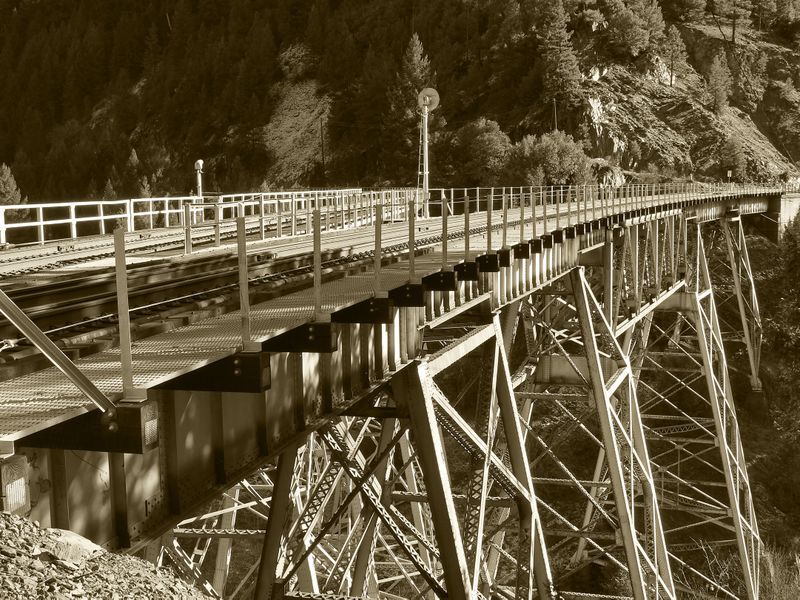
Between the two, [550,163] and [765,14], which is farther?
[765,14]

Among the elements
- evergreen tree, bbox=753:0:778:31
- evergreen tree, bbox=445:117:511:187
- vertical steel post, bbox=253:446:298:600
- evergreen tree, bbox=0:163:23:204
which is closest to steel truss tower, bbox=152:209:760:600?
vertical steel post, bbox=253:446:298:600

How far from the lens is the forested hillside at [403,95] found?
64100 millimetres

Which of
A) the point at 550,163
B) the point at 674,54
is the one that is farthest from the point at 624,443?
the point at 674,54

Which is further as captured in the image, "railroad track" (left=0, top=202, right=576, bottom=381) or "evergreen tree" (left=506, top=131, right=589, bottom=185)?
"evergreen tree" (left=506, top=131, right=589, bottom=185)

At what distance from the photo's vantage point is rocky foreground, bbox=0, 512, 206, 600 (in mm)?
4066

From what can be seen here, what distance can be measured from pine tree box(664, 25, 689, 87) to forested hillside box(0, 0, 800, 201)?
0.17 m

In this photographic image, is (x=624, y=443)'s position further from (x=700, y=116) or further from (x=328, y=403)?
(x=700, y=116)

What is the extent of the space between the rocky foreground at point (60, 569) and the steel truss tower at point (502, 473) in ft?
9.24

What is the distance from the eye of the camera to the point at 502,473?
1158 centimetres

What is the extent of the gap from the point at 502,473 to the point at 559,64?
192ft

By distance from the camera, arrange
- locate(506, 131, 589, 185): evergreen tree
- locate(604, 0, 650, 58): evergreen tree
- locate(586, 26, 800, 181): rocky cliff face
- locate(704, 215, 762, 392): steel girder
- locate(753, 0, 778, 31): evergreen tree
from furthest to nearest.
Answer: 1. locate(753, 0, 778, 31): evergreen tree
2. locate(604, 0, 650, 58): evergreen tree
3. locate(586, 26, 800, 181): rocky cliff face
4. locate(506, 131, 589, 185): evergreen tree
5. locate(704, 215, 762, 392): steel girder

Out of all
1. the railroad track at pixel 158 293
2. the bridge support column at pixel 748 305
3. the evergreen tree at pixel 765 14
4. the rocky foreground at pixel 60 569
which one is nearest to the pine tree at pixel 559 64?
the evergreen tree at pixel 765 14

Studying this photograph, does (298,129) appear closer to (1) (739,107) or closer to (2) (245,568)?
(1) (739,107)

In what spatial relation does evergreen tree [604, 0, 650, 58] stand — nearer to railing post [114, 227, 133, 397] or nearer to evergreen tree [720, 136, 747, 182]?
evergreen tree [720, 136, 747, 182]
